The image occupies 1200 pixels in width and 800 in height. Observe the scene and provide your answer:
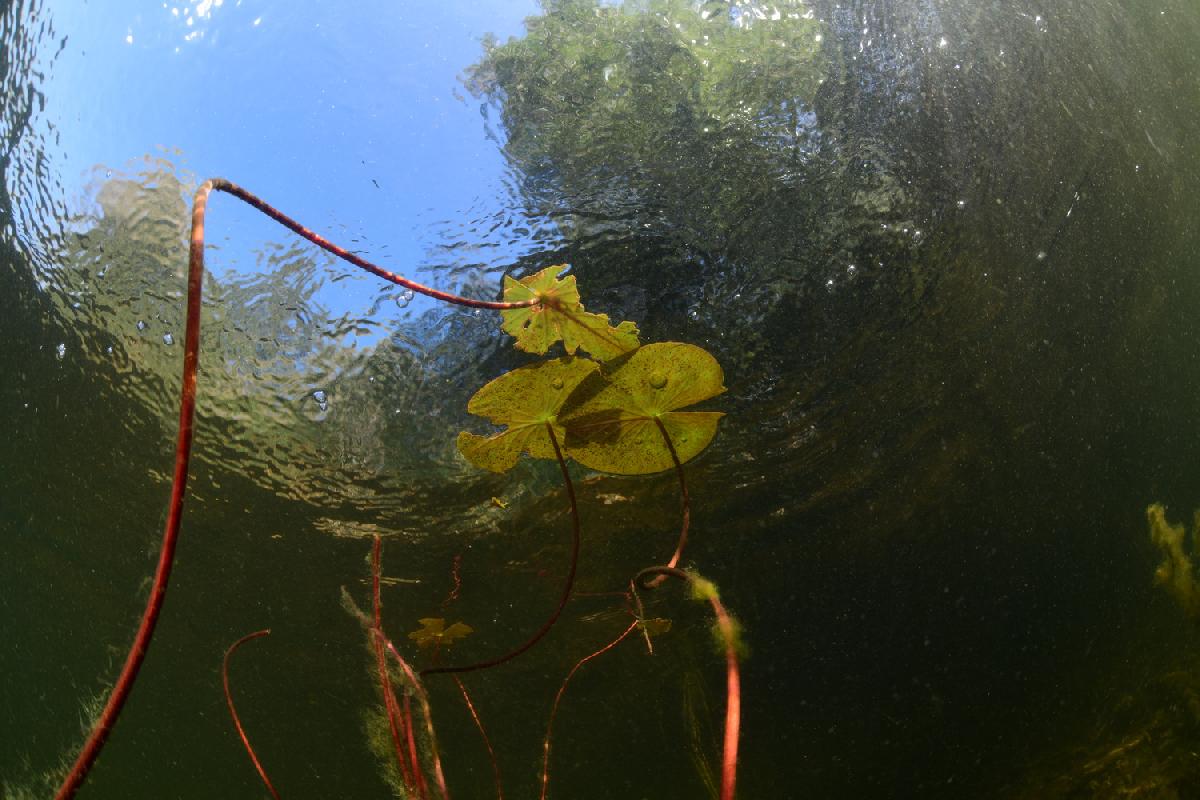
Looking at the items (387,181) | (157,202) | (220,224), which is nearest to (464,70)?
(387,181)

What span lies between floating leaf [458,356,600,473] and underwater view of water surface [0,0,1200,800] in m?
0.24

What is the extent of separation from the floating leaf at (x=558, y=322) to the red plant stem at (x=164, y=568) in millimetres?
629

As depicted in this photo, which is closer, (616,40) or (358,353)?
(616,40)

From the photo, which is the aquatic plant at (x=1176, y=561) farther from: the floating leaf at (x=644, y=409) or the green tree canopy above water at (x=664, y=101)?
the floating leaf at (x=644, y=409)

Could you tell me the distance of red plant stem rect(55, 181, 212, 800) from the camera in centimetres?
54

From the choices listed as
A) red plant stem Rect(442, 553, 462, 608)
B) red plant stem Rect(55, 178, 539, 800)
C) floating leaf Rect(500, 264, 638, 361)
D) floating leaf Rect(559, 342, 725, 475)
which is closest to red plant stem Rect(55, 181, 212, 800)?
red plant stem Rect(55, 178, 539, 800)

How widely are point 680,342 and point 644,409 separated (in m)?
0.39

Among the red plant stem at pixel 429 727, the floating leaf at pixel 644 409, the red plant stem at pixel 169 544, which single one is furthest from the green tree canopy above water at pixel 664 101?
the red plant stem at pixel 169 544

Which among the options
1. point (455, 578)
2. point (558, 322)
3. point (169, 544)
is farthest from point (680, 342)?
point (455, 578)

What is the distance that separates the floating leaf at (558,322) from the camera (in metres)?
1.27

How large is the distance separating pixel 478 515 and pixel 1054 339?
2089 millimetres

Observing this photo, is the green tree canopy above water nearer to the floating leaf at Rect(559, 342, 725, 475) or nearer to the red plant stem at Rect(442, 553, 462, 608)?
the floating leaf at Rect(559, 342, 725, 475)

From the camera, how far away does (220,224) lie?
227cm

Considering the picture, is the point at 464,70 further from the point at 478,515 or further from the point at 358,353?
the point at 478,515
